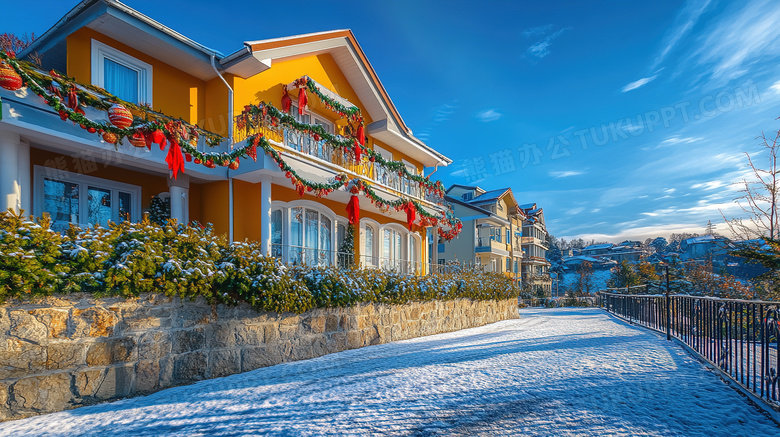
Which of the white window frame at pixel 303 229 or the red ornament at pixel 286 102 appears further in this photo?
the red ornament at pixel 286 102

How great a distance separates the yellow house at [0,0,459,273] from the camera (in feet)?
26.2

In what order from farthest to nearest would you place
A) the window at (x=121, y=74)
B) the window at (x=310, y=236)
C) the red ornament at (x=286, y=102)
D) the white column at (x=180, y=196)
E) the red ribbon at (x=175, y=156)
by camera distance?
the red ornament at (x=286, y=102)
the window at (x=310, y=236)
the white column at (x=180, y=196)
the window at (x=121, y=74)
the red ribbon at (x=175, y=156)

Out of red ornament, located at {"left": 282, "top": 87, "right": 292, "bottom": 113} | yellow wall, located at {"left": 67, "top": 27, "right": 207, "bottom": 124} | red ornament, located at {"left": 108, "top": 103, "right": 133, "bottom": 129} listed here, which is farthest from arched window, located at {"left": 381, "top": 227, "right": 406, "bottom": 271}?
red ornament, located at {"left": 108, "top": 103, "right": 133, "bottom": 129}

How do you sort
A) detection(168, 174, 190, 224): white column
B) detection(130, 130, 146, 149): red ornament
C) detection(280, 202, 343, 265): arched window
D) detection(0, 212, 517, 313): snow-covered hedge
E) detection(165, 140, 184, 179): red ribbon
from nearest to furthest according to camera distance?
detection(0, 212, 517, 313): snow-covered hedge < detection(130, 130, 146, 149): red ornament < detection(165, 140, 184, 179): red ribbon < detection(168, 174, 190, 224): white column < detection(280, 202, 343, 265): arched window

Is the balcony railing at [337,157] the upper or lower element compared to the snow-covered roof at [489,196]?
lower

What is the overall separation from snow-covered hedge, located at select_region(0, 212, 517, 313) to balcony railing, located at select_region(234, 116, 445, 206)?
4432mm

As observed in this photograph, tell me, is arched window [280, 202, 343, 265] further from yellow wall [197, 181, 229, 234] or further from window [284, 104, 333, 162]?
window [284, 104, 333, 162]

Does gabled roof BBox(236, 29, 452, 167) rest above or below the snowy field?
above

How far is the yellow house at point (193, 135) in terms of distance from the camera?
8.00 m

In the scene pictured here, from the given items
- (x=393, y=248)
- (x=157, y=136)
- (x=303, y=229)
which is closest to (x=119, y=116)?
(x=157, y=136)

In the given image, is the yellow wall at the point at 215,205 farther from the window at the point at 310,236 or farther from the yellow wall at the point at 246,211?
the window at the point at 310,236

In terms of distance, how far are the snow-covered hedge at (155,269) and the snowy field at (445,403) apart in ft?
4.39

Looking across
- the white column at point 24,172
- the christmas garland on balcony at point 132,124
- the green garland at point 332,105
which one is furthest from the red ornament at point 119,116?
the green garland at point 332,105

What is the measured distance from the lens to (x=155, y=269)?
19.1ft
